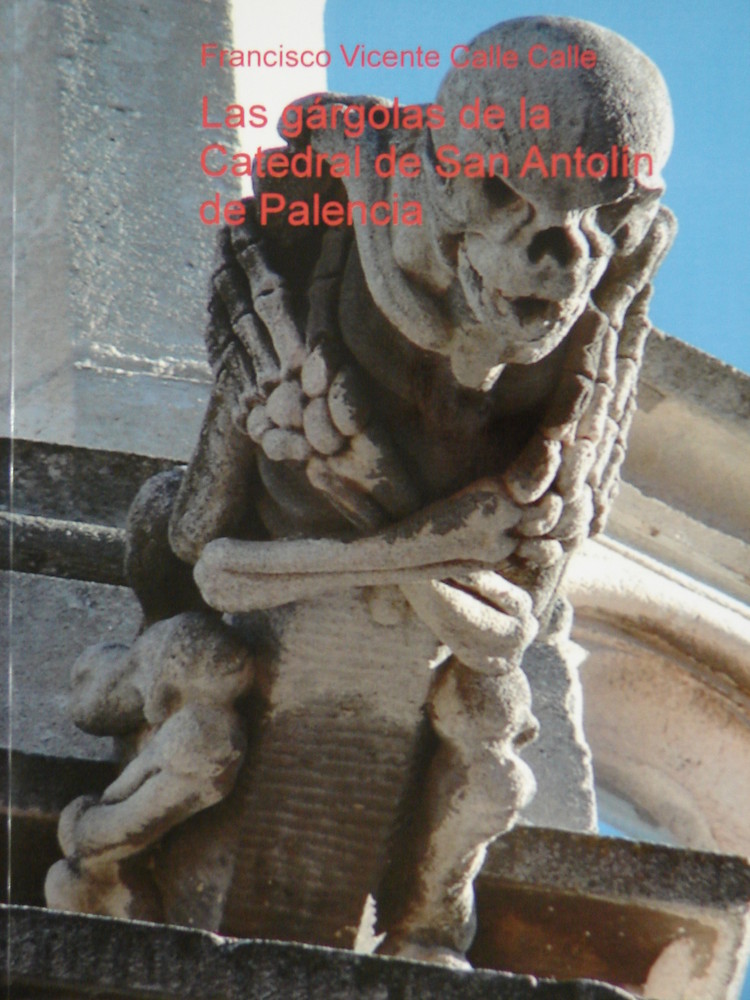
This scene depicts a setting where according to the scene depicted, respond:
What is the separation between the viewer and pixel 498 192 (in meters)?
1.86

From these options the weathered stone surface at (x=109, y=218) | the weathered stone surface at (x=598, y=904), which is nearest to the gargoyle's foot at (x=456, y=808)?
the weathered stone surface at (x=598, y=904)

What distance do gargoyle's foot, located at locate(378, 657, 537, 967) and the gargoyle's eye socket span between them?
55cm

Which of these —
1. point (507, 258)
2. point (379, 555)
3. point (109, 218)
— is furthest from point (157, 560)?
point (109, 218)

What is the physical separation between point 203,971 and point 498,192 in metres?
0.74

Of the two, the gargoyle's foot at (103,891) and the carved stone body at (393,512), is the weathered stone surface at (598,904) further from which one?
the gargoyle's foot at (103,891)

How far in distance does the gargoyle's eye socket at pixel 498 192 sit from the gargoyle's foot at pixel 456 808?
0.55 metres

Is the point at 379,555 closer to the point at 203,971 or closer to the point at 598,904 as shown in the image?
the point at 203,971

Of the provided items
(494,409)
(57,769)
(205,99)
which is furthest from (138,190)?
(494,409)

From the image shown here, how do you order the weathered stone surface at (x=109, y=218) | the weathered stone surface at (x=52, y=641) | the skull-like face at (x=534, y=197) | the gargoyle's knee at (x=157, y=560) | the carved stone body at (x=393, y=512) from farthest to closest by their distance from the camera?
the weathered stone surface at (x=109, y=218)
the weathered stone surface at (x=52, y=641)
the gargoyle's knee at (x=157, y=560)
the carved stone body at (x=393, y=512)
the skull-like face at (x=534, y=197)

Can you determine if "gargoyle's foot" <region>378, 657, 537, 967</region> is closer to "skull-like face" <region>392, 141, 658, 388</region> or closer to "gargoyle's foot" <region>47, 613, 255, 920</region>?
"gargoyle's foot" <region>47, 613, 255, 920</region>

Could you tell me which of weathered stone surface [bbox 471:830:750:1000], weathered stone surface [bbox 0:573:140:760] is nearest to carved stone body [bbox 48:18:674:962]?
weathered stone surface [bbox 471:830:750:1000]

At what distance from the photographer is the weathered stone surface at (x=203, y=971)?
5.97ft

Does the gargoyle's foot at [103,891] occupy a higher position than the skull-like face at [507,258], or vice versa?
the skull-like face at [507,258]

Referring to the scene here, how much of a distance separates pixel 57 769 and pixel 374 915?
406 mm
